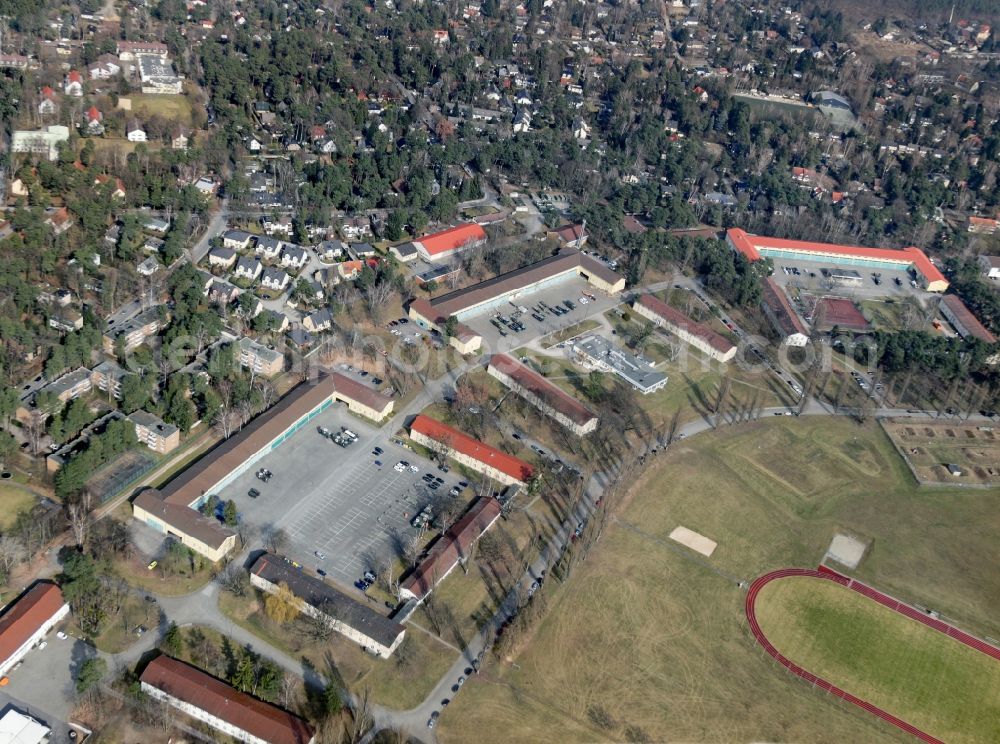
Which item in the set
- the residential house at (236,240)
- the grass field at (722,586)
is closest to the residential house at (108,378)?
the residential house at (236,240)

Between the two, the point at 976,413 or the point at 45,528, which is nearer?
the point at 45,528

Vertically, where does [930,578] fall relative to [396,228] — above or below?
below

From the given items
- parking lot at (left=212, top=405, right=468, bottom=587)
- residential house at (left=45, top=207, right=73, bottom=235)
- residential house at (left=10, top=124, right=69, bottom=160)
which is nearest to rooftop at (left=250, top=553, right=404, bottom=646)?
parking lot at (left=212, top=405, right=468, bottom=587)

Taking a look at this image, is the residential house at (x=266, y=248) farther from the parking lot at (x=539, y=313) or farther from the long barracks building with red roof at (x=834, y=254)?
the long barracks building with red roof at (x=834, y=254)

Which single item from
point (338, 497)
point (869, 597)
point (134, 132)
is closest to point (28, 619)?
point (338, 497)

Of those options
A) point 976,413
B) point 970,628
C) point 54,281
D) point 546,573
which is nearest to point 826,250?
point 976,413

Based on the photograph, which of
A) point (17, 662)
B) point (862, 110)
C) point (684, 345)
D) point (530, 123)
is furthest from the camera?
point (862, 110)

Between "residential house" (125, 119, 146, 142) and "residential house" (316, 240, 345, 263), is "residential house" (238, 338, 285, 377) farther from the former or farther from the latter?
"residential house" (125, 119, 146, 142)

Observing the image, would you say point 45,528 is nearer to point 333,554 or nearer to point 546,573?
point 333,554
